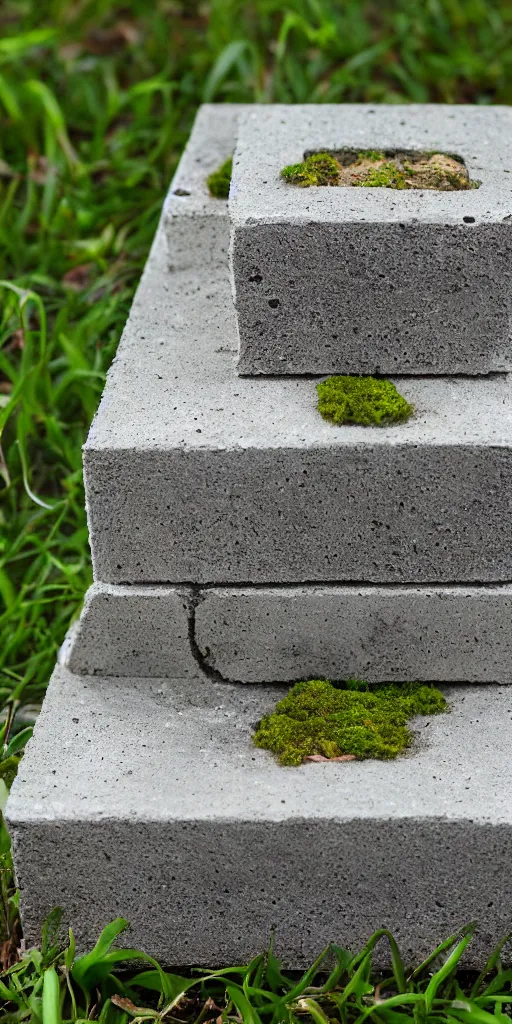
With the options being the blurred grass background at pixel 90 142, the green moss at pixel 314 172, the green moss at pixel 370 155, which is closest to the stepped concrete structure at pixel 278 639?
the green moss at pixel 314 172

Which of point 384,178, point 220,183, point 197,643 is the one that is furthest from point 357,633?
point 220,183

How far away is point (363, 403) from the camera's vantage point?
2189 millimetres

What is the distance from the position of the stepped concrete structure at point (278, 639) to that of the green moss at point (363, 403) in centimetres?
3

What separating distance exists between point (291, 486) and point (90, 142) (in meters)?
2.68

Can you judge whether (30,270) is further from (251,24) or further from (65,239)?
(251,24)

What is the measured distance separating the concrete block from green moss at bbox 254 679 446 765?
5 cm

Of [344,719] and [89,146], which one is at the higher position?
[89,146]

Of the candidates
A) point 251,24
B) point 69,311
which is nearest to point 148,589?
point 69,311

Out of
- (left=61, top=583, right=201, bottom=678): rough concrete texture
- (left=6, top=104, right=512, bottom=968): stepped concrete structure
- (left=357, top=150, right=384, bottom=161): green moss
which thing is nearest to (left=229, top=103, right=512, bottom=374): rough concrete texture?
(left=6, top=104, right=512, bottom=968): stepped concrete structure

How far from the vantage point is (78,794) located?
208 centimetres

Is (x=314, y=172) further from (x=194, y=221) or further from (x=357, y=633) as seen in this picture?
(x=357, y=633)

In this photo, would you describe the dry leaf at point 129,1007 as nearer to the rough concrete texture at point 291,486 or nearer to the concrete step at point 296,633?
the concrete step at point 296,633

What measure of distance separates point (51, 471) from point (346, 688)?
1.29 meters

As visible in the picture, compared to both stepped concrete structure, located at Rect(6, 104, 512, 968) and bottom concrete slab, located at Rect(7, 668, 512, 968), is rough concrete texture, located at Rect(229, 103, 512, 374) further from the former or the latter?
bottom concrete slab, located at Rect(7, 668, 512, 968)
